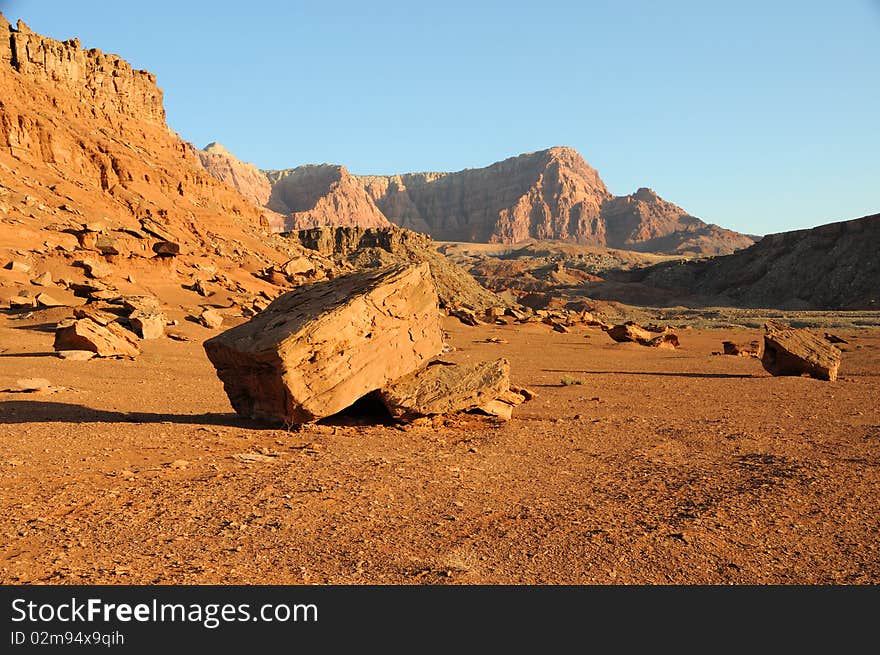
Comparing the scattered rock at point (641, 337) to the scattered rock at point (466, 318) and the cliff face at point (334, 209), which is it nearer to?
the scattered rock at point (466, 318)

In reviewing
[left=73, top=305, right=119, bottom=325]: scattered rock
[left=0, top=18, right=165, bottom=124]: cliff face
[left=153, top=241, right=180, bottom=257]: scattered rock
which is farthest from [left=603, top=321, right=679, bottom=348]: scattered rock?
[left=0, top=18, right=165, bottom=124]: cliff face

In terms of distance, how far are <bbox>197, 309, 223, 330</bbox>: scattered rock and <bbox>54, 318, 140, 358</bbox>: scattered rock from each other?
779 centimetres

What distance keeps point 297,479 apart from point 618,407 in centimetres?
776

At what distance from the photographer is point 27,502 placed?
609cm

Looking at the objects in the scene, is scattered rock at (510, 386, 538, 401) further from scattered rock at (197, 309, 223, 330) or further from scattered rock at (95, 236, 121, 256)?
scattered rock at (95, 236, 121, 256)

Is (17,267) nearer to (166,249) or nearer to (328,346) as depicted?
(166,249)

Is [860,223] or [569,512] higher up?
[860,223]

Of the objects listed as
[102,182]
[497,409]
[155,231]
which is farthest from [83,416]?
[102,182]

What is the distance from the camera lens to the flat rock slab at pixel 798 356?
1752cm

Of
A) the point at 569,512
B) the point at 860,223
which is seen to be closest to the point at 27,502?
the point at 569,512

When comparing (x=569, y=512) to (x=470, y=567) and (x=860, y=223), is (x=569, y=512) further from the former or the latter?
(x=860, y=223)

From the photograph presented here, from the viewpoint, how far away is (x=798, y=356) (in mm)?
17703

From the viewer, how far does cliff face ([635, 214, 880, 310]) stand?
2650 inches

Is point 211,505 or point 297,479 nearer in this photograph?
point 211,505
